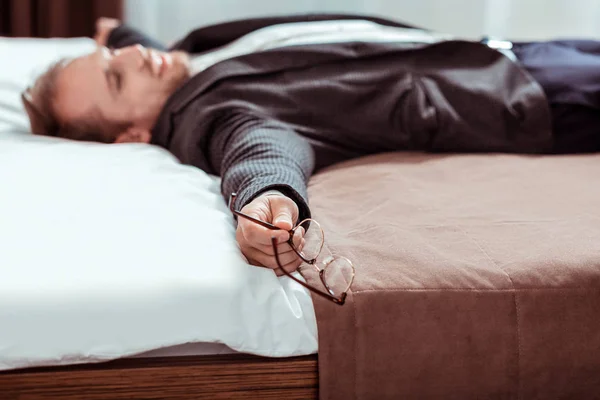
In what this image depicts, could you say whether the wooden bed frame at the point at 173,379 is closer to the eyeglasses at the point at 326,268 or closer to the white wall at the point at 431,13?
the eyeglasses at the point at 326,268

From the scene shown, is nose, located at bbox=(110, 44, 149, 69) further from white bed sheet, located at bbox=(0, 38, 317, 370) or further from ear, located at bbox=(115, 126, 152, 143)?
white bed sheet, located at bbox=(0, 38, 317, 370)

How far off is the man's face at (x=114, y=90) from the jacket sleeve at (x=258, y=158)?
0.68 ft

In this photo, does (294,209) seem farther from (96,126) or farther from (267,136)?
(96,126)

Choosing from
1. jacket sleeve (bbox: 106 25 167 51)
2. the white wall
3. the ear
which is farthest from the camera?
the white wall

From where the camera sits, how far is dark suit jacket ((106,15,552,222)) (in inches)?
48.8

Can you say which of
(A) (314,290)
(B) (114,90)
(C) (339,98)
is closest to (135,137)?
(B) (114,90)

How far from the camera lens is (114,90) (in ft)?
4.35

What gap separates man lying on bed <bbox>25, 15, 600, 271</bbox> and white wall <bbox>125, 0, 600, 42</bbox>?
3.22 feet

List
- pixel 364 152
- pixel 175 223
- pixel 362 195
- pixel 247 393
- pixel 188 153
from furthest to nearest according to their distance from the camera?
pixel 364 152, pixel 188 153, pixel 362 195, pixel 175 223, pixel 247 393

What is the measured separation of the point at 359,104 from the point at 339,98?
0.04 m

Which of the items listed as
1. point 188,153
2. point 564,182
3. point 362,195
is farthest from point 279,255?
point 564,182

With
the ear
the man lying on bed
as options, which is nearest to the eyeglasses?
the man lying on bed

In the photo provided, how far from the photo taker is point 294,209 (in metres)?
0.87

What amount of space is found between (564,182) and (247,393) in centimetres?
66
